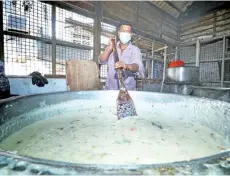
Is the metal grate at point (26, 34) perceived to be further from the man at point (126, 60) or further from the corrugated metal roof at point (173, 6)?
the corrugated metal roof at point (173, 6)

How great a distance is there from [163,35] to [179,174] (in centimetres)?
748

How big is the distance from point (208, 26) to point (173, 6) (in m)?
1.82

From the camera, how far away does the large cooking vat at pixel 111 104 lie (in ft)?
1.04

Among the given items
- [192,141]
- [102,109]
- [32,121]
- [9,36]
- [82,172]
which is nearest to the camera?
[82,172]

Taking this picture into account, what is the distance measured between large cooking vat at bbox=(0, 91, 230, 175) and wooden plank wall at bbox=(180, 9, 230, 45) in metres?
5.80

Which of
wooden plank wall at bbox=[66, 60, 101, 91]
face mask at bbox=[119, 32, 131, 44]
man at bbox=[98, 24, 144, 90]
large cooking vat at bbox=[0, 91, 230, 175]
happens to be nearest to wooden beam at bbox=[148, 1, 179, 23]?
man at bbox=[98, 24, 144, 90]

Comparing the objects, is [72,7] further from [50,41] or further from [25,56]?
[25,56]

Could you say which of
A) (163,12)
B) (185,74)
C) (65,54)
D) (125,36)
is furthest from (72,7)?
(163,12)

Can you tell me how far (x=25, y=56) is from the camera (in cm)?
349

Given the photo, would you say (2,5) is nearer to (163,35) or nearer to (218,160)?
(218,160)

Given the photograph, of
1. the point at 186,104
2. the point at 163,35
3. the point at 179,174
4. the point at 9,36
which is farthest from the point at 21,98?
the point at 163,35

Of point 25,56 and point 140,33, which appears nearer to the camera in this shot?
point 25,56

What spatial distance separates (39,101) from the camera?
1.45 meters

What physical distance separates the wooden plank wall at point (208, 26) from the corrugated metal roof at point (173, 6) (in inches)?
28.7
